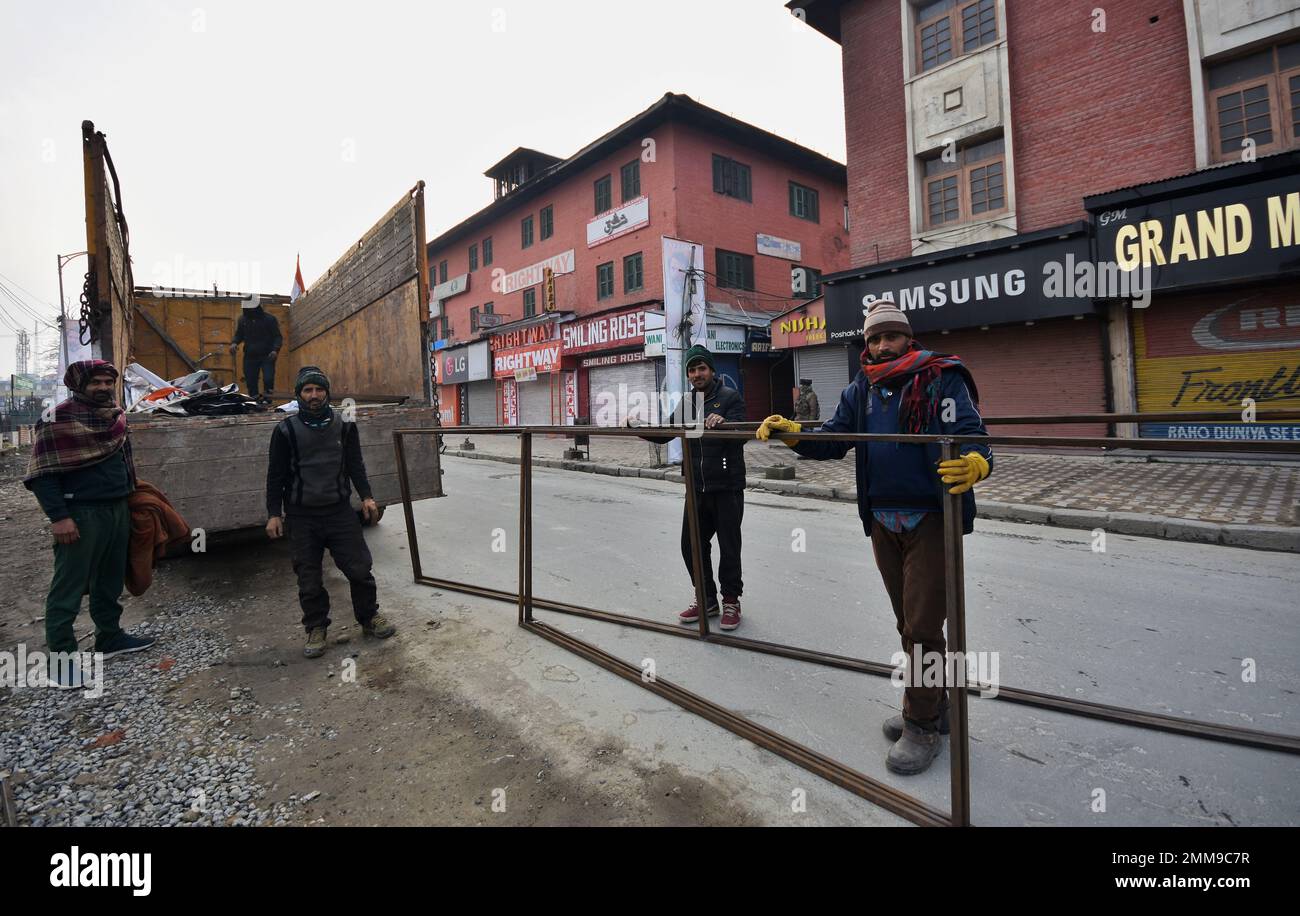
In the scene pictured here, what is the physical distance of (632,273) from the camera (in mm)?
22562

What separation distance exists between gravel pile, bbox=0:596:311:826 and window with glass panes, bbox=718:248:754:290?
68.7ft

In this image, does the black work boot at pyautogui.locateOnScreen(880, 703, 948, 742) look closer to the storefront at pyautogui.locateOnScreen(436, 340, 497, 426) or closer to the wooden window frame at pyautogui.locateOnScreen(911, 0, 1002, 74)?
the wooden window frame at pyautogui.locateOnScreen(911, 0, 1002, 74)

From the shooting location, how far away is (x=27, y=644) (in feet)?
13.8

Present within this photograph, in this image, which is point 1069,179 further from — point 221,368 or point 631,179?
point 221,368

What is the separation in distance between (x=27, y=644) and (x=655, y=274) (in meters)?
19.8

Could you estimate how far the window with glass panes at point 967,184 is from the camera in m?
13.3

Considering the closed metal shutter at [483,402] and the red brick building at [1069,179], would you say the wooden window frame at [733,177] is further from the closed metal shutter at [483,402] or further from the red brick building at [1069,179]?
the closed metal shutter at [483,402]

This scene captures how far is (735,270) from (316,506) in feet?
68.6

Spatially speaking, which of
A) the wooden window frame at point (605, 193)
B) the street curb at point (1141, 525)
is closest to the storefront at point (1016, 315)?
the street curb at point (1141, 525)

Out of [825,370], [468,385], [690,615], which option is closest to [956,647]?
[690,615]

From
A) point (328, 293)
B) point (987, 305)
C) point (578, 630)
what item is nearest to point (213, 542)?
point (578, 630)

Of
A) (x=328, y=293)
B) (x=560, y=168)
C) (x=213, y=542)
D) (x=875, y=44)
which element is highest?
(x=560, y=168)

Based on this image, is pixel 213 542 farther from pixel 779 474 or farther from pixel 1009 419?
pixel 779 474

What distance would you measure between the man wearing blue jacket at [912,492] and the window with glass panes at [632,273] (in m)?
20.3
